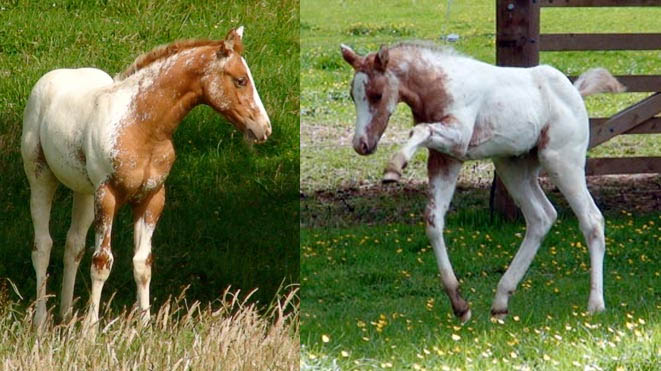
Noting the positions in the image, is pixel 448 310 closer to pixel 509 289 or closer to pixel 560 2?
pixel 509 289

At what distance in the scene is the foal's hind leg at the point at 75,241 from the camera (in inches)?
141

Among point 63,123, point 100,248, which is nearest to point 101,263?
point 100,248

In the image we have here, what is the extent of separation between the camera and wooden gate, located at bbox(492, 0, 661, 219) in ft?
16.9

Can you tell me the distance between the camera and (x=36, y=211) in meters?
3.60

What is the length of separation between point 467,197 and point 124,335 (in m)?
2.99

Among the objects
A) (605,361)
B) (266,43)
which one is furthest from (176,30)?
(605,361)

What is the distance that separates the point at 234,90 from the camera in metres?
3.27

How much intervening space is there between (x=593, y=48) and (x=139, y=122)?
3223 millimetres

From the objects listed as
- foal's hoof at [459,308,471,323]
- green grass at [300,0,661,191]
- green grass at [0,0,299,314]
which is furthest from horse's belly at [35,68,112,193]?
green grass at [300,0,661,191]

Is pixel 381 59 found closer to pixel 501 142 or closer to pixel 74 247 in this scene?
pixel 501 142

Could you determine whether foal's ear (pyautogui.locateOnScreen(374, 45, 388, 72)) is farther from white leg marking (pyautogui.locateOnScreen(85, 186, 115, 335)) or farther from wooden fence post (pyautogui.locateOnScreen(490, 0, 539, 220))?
wooden fence post (pyautogui.locateOnScreen(490, 0, 539, 220))

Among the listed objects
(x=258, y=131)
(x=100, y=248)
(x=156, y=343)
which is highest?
(x=258, y=131)

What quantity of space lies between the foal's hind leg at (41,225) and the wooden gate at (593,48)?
2.25 meters

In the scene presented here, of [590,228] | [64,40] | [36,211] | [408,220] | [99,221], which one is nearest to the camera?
[99,221]
